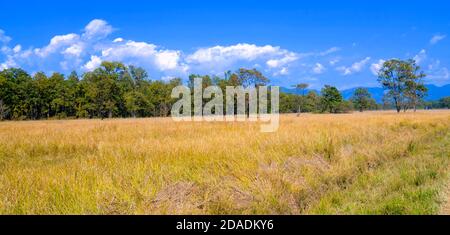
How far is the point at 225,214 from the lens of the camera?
4.73 metres

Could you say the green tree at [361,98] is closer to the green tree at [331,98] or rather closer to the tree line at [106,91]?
the green tree at [331,98]

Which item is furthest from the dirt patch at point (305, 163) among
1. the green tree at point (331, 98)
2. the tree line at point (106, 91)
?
the green tree at point (331, 98)

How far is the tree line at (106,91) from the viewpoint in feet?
200

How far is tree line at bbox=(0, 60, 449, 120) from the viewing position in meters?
61.0

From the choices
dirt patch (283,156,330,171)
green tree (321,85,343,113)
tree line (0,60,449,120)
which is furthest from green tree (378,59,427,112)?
dirt patch (283,156,330,171)

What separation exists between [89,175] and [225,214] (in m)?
2.61

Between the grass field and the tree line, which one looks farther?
the tree line

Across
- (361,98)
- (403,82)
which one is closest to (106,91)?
(403,82)

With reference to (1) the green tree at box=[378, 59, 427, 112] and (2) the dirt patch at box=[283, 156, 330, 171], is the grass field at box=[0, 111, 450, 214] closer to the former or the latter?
(2) the dirt patch at box=[283, 156, 330, 171]

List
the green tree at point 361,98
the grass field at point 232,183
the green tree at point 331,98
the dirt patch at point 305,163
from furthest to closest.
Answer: the green tree at point 361,98 < the green tree at point 331,98 < the dirt patch at point 305,163 < the grass field at point 232,183
